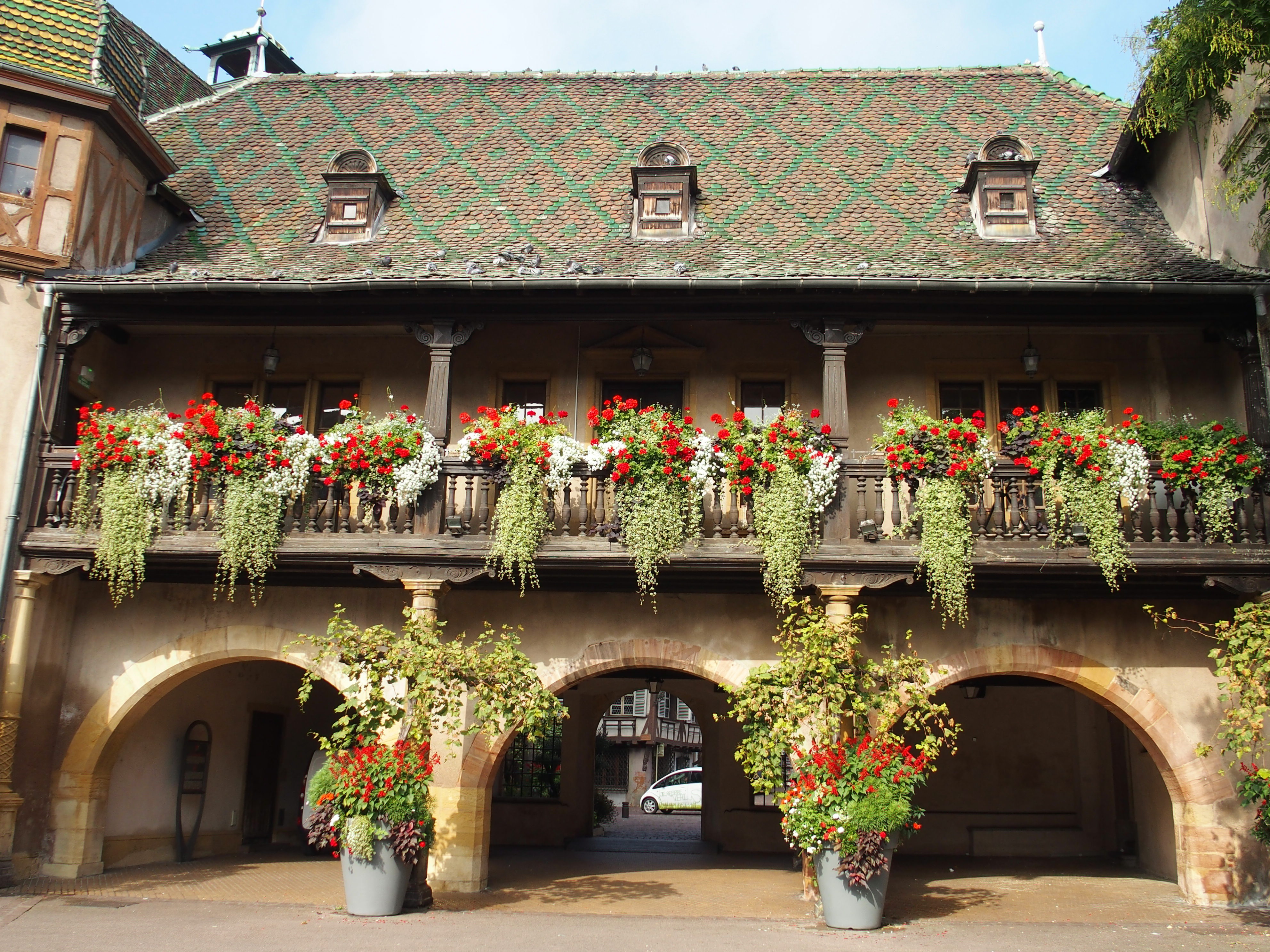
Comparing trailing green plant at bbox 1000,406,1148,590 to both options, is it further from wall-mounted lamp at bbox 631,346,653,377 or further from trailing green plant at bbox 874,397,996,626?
wall-mounted lamp at bbox 631,346,653,377

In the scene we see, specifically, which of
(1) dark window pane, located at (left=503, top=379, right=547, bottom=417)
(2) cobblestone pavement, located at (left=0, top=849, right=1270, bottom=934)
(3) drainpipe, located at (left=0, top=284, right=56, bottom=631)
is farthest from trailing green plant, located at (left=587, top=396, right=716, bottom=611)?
(3) drainpipe, located at (left=0, top=284, right=56, bottom=631)

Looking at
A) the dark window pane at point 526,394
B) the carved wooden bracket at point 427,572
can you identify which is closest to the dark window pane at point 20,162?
the dark window pane at point 526,394

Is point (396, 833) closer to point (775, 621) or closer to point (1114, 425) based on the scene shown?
point (775, 621)

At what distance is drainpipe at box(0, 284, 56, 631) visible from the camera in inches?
416

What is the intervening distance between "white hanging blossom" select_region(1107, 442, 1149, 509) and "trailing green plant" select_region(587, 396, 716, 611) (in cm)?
355

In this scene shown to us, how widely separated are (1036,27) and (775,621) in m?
11.2

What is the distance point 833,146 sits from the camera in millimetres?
14703

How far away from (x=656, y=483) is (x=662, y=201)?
4385 mm

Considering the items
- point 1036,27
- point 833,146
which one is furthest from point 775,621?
point 1036,27

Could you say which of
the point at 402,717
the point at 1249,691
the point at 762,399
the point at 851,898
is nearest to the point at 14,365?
the point at 402,717

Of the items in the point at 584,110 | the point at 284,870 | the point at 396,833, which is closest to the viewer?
the point at 396,833

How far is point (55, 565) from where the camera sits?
10695 mm

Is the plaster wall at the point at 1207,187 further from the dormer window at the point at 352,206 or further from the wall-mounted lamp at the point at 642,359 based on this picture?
the dormer window at the point at 352,206

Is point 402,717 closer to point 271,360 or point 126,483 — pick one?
point 126,483
